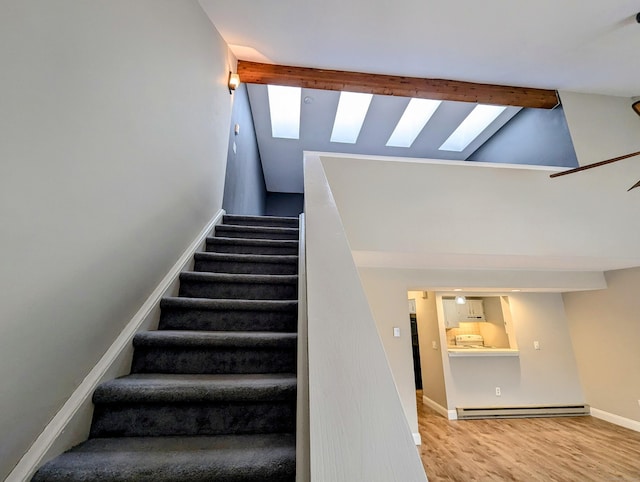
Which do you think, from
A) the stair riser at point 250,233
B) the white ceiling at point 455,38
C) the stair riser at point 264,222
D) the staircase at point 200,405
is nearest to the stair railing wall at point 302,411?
the staircase at point 200,405

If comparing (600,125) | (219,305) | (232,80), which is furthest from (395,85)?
(219,305)

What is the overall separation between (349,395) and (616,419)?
5.83m

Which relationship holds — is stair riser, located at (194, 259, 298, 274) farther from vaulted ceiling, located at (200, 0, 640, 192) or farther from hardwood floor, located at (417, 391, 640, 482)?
hardwood floor, located at (417, 391, 640, 482)

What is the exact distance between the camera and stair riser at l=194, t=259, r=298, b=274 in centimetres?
215

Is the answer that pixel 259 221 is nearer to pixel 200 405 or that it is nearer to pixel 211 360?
pixel 211 360

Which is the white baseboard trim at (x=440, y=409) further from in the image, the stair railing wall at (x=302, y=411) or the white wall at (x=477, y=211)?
the stair railing wall at (x=302, y=411)

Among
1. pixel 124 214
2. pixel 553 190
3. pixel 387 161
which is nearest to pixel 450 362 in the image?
pixel 553 190

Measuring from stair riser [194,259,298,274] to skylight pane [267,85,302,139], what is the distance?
9.32 ft

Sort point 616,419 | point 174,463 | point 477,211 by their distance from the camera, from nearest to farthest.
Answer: point 174,463
point 477,211
point 616,419

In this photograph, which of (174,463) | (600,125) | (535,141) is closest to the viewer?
(174,463)

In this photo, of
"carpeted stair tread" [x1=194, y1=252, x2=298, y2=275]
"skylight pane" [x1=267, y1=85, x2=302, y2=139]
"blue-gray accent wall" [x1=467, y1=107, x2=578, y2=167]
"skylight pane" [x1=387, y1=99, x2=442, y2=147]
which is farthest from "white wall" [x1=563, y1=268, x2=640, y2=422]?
"skylight pane" [x1=267, y1=85, x2=302, y2=139]

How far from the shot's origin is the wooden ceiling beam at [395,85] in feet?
11.0

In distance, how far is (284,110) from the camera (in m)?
4.38

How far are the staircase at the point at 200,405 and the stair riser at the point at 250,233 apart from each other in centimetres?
115
